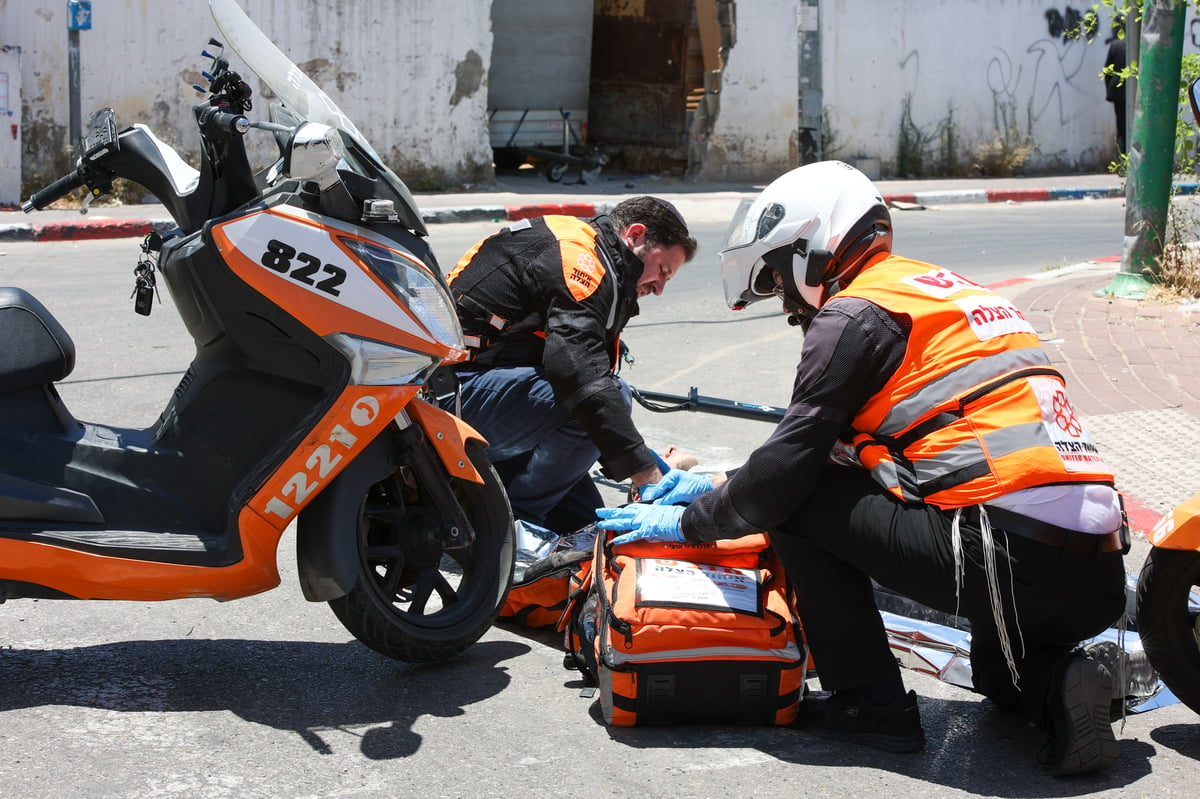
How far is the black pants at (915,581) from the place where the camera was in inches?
112

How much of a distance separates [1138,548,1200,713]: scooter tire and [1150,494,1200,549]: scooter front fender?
16 millimetres

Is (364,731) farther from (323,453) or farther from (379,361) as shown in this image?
(379,361)

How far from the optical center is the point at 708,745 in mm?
3039

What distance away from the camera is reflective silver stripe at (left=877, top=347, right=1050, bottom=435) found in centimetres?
284

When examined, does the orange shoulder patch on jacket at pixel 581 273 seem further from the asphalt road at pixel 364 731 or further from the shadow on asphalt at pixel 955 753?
the shadow on asphalt at pixel 955 753

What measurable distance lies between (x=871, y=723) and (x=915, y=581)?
37 cm

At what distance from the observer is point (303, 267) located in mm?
3125

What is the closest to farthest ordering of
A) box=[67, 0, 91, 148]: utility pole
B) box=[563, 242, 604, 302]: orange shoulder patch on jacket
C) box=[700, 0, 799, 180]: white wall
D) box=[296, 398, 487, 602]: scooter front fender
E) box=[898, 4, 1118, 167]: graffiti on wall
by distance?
1. box=[296, 398, 487, 602]: scooter front fender
2. box=[563, 242, 604, 302]: orange shoulder patch on jacket
3. box=[67, 0, 91, 148]: utility pole
4. box=[700, 0, 799, 180]: white wall
5. box=[898, 4, 1118, 167]: graffiti on wall

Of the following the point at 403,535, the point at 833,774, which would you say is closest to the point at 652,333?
the point at 403,535

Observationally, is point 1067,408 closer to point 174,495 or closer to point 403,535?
point 403,535

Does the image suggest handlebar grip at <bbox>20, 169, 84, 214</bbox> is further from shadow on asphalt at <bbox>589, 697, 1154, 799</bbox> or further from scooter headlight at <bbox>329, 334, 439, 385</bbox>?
shadow on asphalt at <bbox>589, 697, 1154, 799</bbox>

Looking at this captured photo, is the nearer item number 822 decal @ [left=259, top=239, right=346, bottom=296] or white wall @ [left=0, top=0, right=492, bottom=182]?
number 822 decal @ [left=259, top=239, right=346, bottom=296]

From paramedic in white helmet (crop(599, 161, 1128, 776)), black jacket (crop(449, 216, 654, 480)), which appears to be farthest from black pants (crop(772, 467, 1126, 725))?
black jacket (crop(449, 216, 654, 480))

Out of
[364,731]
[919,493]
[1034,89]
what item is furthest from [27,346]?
[1034,89]
